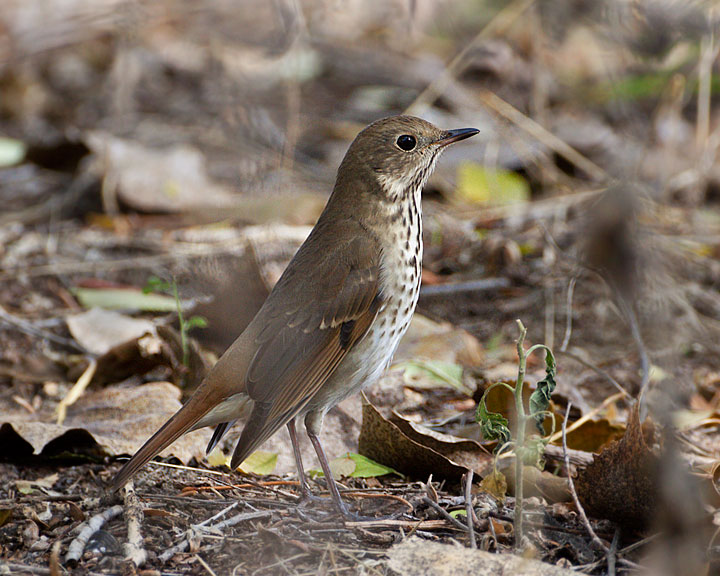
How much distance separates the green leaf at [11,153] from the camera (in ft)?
A: 23.9

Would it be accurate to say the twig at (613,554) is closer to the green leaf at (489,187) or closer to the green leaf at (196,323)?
the green leaf at (196,323)

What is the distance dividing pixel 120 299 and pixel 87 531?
248cm

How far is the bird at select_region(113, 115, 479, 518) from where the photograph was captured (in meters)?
3.30

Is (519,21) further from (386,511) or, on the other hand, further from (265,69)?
(386,511)

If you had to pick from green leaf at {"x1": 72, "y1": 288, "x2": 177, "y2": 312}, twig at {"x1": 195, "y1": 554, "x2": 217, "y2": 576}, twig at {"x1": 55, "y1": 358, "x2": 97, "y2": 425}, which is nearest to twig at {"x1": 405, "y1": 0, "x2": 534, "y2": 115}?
green leaf at {"x1": 72, "y1": 288, "x2": 177, "y2": 312}

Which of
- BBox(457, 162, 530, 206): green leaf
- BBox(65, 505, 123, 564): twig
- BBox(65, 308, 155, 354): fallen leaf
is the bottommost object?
BBox(65, 505, 123, 564): twig

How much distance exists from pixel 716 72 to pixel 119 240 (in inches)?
194

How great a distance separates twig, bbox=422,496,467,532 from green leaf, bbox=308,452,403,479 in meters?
0.38

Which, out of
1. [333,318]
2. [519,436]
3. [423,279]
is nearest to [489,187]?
[423,279]

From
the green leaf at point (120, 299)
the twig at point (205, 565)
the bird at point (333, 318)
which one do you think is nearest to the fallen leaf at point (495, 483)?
the bird at point (333, 318)

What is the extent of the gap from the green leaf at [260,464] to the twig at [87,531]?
69 cm

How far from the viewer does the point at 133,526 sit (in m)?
2.98

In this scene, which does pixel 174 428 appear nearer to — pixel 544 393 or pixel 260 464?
pixel 260 464

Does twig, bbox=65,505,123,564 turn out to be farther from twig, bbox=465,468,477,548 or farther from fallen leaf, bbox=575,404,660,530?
fallen leaf, bbox=575,404,660,530
